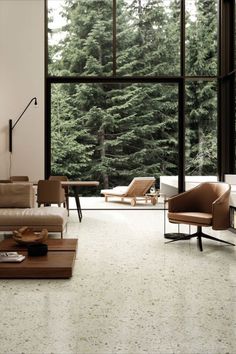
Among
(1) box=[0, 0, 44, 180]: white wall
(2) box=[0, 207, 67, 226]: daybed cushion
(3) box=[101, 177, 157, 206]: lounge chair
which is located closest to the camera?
(2) box=[0, 207, 67, 226]: daybed cushion

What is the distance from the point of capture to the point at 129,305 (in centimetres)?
330

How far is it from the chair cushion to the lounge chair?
15.8 ft

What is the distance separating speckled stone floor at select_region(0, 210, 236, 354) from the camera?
2.60 meters

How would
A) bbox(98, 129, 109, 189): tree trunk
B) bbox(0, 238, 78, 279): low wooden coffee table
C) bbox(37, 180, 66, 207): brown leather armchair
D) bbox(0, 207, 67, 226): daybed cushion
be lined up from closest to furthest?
bbox(0, 238, 78, 279): low wooden coffee table < bbox(0, 207, 67, 226): daybed cushion < bbox(37, 180, 66, 207): brown leather armchair < bbox(98, 129, 109, 189): tree trunk

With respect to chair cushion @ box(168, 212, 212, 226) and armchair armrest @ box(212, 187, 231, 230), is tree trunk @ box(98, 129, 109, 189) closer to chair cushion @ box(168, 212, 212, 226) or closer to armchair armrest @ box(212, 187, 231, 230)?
chair cushion @ box(168, 212, 212, 226)

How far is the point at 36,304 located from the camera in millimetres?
3305

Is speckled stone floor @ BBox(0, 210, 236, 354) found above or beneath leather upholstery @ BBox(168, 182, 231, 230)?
beneath

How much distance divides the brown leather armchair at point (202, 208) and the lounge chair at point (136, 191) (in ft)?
14.6

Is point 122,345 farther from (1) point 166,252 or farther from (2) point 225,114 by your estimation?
(2) point 225,114

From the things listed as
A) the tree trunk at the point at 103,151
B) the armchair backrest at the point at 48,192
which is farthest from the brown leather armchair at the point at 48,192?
the tree trunk at the point at 103,151

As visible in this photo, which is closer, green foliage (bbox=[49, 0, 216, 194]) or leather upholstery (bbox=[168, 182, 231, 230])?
leather upholstery (bbox=[168, 182, 231, 230])

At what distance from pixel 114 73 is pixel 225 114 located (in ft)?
8.05

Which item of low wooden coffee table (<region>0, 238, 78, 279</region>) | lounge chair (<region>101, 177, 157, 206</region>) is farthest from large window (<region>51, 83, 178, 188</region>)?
low wooden coffee table (<region>0, 238, 78, 279</region>)

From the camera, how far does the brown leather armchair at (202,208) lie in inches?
211
